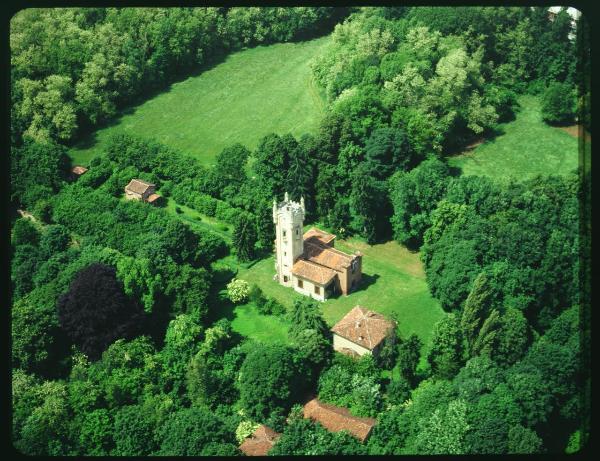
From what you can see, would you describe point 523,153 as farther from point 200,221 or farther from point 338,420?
point 338,420

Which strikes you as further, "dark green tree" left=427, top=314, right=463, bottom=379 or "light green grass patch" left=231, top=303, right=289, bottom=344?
"light green grass patch" left=231, top=303, right=289, bottom=344

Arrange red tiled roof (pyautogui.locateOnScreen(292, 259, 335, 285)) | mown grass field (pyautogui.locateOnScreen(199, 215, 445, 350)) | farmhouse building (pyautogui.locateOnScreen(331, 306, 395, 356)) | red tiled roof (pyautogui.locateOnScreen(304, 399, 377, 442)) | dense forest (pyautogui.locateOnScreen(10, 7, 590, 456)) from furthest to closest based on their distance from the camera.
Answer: red tiled roof (pyautogui.locateOnScreen(292, 259, 335, 285)) → mown grass field (pyautogui.locateOnScreen(199, 215, 445, 350)) → farmhouse building (pyautogui.locateOnScreen(331, 306, 395, 356)) → red tiled roof (pyautogui.locateOnScreen(304, 399, 377, 442)) → dense forest (pyautogui.locateOnScreen(10, 7, 590, 456))

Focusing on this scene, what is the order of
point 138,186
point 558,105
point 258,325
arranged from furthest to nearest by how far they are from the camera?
point 558,105 → point 138,186 → point 258,325

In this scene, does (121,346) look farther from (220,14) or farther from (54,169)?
(220,14)

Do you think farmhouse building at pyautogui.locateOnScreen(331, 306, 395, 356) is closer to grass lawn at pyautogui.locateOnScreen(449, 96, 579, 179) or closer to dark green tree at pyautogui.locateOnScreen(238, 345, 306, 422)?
dark green tree at pyautogui.locateOnScreen(238, 345, 306, 422)

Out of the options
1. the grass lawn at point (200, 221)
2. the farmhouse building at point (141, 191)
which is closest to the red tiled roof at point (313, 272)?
the grass lawn at point (200, 221)

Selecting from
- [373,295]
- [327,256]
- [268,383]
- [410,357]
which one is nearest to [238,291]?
[327,256]

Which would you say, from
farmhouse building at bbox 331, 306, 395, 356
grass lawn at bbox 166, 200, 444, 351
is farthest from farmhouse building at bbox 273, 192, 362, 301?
farmhouse building at bbox 331, 306, 395, 356
